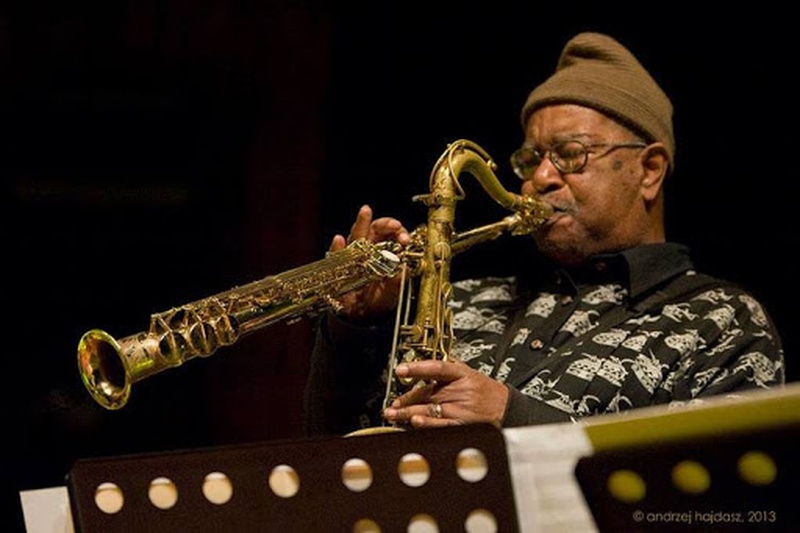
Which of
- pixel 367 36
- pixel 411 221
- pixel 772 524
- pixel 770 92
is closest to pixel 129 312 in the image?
pixel 411 221

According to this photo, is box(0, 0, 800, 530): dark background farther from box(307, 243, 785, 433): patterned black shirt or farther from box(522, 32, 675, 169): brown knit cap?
box(307, 243, 785, 433): patterned black shirt

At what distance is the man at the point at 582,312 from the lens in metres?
2.29

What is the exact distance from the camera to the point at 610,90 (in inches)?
106

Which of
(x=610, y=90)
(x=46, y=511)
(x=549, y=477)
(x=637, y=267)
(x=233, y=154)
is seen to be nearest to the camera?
(x=549, y=477)

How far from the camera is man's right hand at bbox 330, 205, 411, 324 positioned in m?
2.36

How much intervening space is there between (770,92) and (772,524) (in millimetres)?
2046

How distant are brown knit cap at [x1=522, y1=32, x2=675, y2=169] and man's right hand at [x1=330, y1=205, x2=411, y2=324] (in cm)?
60

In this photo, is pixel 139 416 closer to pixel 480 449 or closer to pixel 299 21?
pixel 299 21

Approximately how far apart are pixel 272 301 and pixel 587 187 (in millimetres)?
874

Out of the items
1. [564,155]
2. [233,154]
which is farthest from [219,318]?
[233,154]

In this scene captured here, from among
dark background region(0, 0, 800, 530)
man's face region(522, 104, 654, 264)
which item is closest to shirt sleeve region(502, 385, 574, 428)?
man's face region(522, 104, 654, 264)

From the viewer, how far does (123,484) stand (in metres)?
1.24

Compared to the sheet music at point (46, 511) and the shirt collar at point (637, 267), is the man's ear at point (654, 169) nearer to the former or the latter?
the shirt collar at point (637, 267)

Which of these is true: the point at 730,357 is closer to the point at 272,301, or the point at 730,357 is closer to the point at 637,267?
the point at 637,267
